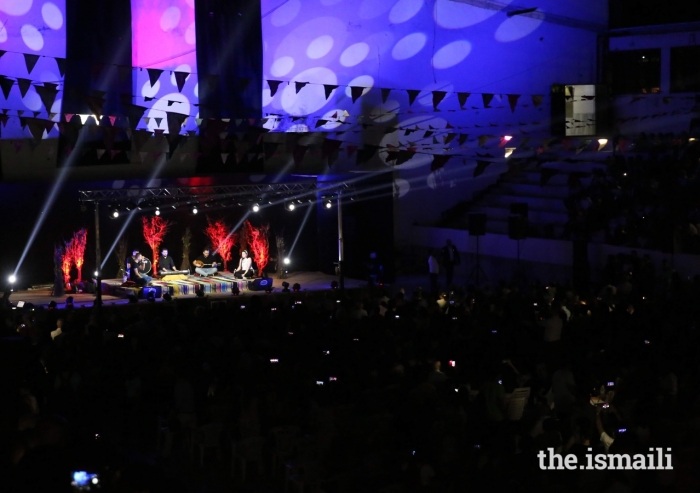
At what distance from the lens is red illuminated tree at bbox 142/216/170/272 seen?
65.1ft

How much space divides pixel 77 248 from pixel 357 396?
11898 mm

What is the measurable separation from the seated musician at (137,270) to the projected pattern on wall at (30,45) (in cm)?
287

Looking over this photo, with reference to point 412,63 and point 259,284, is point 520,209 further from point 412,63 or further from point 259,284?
point 259,284

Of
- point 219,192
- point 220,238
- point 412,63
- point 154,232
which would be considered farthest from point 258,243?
point 412,63

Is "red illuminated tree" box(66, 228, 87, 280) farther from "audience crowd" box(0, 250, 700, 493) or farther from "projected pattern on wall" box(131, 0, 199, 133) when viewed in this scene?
"audience crowd" box(0, 250, 700, 493)

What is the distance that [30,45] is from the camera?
17141 millimetres

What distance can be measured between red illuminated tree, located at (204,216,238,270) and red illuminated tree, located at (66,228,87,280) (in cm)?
277

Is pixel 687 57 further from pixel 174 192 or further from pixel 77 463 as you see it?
pixel 77 463

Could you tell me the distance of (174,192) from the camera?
1756 cm

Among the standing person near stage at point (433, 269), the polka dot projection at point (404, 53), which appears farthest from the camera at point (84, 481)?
the polka dot projection at point (404, 53)

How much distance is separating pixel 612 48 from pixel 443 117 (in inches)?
171

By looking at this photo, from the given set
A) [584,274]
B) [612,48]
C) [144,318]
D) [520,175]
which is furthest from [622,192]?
[144,318]

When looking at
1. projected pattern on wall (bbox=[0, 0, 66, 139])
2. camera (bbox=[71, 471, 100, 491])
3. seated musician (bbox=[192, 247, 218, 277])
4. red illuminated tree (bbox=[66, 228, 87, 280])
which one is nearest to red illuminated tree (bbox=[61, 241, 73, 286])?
red illuminated tree (bbox=[66, 228, 87, 280])

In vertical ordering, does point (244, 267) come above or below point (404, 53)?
below
